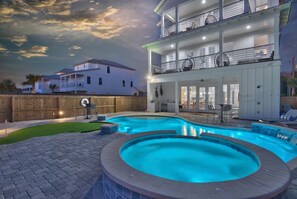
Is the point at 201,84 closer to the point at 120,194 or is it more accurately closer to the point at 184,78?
the point at 184,78

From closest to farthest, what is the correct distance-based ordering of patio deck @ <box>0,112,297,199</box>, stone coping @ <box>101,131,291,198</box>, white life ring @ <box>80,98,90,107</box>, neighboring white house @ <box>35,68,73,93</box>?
1. stone coping @ <box>101,131,291,198</box>
2. patio deck @ <box>0,112,297,199</box>
3. white life ring @ <box>80,98,90,107</box>
4. neighboring white house @ <box>35,68,73,93</box>

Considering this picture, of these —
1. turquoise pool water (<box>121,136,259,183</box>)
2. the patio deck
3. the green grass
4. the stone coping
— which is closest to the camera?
the stone coping

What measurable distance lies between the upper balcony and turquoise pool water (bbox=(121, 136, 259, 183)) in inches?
401

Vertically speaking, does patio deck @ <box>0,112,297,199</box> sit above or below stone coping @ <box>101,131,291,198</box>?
below

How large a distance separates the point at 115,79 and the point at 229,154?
2486 centimetres

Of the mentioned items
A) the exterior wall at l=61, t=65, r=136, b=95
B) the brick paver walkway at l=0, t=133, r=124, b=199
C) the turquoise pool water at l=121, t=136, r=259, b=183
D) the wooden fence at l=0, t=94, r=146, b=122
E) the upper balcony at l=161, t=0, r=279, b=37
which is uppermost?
the upper balcony at l=161, t=0, r=279, b=37

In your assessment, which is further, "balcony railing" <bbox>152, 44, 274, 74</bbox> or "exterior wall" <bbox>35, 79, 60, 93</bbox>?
"exterior wall" <bbox>35, 79, 60, 93</bbox>

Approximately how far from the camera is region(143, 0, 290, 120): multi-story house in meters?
8.92

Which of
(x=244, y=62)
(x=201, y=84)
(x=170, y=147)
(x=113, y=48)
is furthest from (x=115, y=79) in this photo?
(x=170, y=147)

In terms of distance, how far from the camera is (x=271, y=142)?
19.1 feet

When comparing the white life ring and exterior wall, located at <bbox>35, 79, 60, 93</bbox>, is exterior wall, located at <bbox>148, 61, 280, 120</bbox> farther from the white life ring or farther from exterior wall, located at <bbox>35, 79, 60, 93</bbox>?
exterior wall, located at <bbox>35, 79, 60, 93</bbox>

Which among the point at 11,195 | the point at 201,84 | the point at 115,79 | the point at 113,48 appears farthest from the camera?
the point at 113,48

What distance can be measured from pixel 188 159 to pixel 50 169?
3.79m

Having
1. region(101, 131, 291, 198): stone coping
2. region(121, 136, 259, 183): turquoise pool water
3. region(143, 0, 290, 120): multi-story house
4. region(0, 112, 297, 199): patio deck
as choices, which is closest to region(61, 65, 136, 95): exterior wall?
region(143, 0, 290, 120): multi-story house
